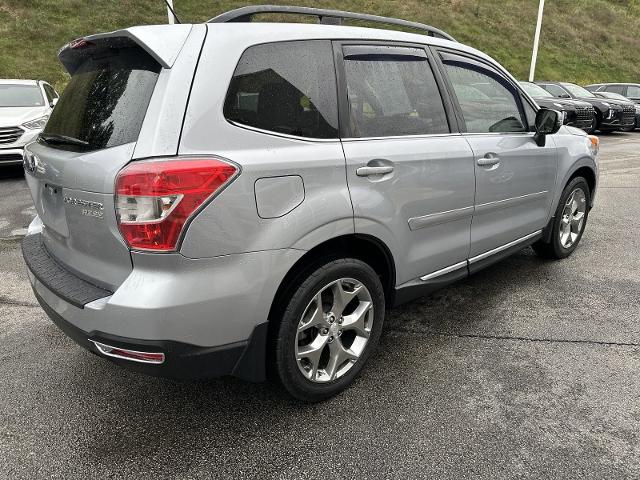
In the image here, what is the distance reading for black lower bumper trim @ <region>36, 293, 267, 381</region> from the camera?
193 cm

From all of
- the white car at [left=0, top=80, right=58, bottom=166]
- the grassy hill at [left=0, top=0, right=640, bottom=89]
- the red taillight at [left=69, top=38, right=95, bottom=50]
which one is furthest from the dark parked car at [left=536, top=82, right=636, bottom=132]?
the red taillight at [left=69, top=38, right=95, bottom=50]

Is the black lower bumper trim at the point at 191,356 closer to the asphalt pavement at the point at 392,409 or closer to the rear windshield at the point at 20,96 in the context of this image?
the asphalt pavement at the point at 392,409

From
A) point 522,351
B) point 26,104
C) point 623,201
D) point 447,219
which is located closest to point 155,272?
point 447,219

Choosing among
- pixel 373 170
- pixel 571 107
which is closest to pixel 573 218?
pixel 373 170

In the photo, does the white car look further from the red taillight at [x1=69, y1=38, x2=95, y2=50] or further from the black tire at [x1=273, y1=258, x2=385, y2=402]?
the black tire at [x1=273, y1=258, x2=385, y2=402]

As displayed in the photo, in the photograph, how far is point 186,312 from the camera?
75.1 inches

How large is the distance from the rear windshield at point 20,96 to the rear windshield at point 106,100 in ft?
25.0

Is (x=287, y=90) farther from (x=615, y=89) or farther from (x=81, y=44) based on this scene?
(x=615, y=89)

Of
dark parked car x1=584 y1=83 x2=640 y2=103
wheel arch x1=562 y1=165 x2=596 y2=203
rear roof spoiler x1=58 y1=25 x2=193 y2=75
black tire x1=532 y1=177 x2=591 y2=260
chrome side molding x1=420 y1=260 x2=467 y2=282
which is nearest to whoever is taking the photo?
rear roof spoiler x1=58 y1=25 x2=193 y2=75

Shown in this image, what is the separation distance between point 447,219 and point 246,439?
1.61 m

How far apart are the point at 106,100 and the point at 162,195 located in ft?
2.20

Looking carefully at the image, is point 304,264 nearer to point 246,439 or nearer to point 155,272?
point 155,272

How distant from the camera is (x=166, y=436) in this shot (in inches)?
90.0

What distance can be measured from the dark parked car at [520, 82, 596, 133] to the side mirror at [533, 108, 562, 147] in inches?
442
